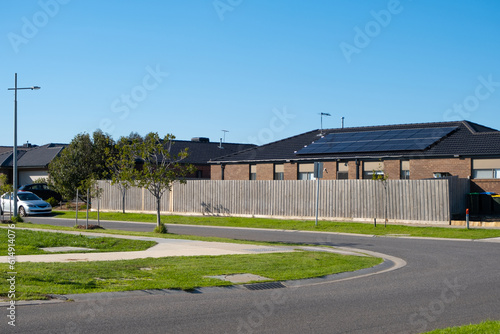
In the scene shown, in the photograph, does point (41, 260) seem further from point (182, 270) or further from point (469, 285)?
point (469, 285)

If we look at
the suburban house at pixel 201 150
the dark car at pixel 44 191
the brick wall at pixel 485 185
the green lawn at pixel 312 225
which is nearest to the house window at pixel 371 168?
the brick wall at pixel 485 185

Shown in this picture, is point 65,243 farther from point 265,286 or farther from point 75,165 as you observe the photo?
point 75,165

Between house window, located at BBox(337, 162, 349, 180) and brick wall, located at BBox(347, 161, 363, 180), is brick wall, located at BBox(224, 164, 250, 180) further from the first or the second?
brick wall, located at BBox(347, 161, 363, 180)

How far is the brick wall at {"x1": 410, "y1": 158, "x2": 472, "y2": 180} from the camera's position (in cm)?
3562

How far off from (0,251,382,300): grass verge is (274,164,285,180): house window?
27102 millimetres

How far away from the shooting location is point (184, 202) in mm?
38188

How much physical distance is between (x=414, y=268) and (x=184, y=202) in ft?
82.1

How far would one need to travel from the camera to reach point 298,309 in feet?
30.7

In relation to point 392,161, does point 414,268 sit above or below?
below

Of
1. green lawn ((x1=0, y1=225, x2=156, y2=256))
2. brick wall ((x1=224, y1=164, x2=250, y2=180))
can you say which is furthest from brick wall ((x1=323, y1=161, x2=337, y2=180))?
green lawn ((x1=0, y1=225, x2=156, y2=256))

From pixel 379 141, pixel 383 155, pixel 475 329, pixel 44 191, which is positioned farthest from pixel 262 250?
pixel 44 191

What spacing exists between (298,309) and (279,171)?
34643mm

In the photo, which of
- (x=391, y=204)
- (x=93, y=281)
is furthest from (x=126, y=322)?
(x=391, y=204)

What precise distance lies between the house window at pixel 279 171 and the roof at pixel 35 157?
851 inches
